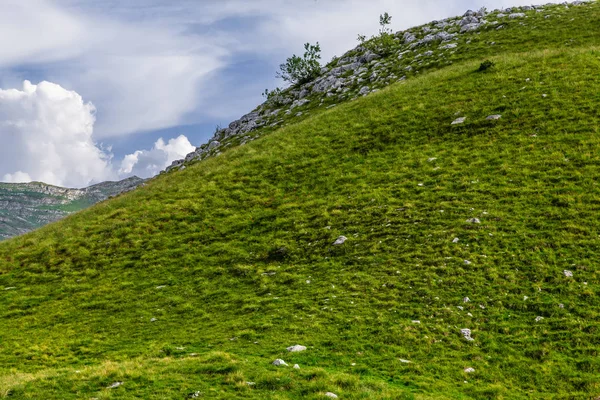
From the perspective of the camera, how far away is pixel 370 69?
220 ft

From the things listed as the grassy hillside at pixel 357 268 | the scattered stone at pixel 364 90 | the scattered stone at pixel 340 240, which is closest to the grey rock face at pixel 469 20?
the scattered stone at pixel 364 90

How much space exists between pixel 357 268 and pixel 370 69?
52.9 m

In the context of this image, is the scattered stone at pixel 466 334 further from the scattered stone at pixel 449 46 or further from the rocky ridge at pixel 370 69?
the scattered stone at pixel 449 46

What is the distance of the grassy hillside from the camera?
14.1m

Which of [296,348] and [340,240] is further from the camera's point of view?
[340,240]

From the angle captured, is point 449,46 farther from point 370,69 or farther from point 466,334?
point 466,334

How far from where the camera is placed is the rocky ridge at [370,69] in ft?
200

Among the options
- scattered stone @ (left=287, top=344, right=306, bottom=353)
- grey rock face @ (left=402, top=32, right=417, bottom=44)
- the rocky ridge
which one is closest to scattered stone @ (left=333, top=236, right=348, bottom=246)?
scattered stone @ (left=287, top=344, right=306, bottom=353)

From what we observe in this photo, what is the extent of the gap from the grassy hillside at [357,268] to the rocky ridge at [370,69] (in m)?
19.4

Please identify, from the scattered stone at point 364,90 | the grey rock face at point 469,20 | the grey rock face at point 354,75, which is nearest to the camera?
the scattered stone at point 364,90

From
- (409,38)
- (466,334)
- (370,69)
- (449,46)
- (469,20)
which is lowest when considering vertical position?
(466,334)

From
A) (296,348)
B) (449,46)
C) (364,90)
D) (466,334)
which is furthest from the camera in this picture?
(449,46)

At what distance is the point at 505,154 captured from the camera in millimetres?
28875

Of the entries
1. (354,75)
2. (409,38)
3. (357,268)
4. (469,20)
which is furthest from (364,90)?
(357,268)
